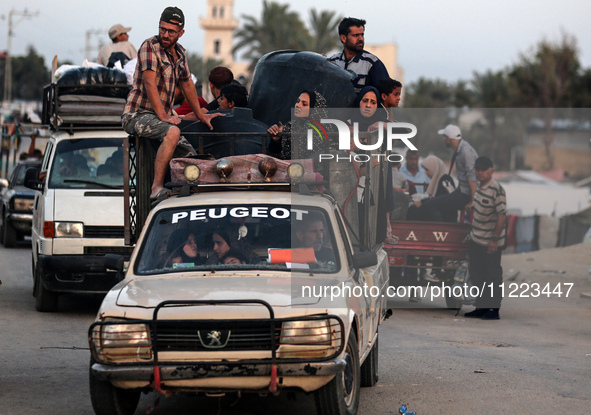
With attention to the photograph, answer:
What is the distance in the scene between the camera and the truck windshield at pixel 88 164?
12102 mm

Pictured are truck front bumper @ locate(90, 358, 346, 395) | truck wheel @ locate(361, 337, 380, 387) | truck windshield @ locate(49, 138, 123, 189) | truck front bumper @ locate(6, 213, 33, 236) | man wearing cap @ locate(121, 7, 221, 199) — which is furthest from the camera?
truck front bumper @ locate(6, 213, 33, 236)

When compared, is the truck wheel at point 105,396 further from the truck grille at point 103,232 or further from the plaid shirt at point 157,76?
the truck grille at point 103,232

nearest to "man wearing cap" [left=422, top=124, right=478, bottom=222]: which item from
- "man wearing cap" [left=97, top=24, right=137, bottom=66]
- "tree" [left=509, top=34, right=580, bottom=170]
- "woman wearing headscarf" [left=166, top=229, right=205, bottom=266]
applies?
"man wearing cap" [left=97, top=24, right=137, bottom=66]

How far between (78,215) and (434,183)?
5.95 meters

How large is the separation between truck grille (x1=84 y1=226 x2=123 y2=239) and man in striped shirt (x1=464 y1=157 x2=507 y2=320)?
497cm

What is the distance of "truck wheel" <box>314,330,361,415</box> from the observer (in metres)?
5.72

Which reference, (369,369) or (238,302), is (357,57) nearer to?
(369,369)

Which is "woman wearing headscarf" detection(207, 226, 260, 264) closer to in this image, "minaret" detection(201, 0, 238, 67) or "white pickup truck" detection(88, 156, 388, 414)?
"white pickup truck" detection(88, 156, 388, 414)

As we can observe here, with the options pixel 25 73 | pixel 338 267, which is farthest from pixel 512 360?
pixel 25 73

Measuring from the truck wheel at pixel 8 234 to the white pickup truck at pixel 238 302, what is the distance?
47.4 feet

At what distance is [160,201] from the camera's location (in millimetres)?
7195

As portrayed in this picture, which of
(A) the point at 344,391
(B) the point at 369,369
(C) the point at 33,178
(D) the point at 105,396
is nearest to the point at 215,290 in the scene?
(D) the point at 105,396

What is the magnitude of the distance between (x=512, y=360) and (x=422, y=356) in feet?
3.00

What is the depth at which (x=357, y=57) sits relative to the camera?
1002 cm
